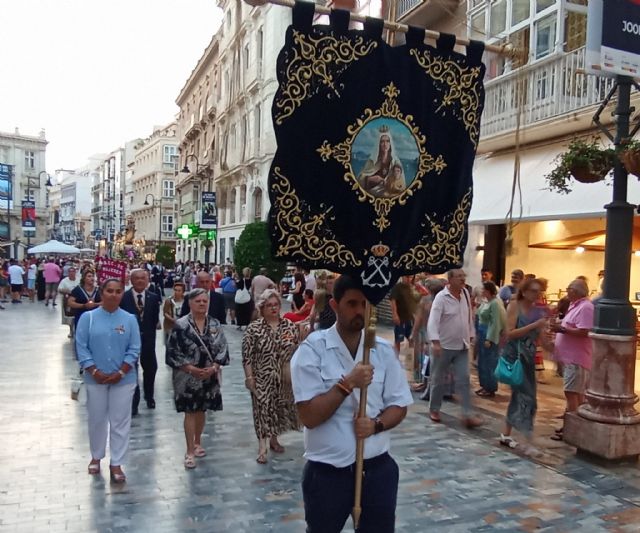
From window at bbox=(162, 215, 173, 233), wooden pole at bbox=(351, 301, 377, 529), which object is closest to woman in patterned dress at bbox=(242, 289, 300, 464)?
wooden pole at bbox=(351, 301, 377, 529)

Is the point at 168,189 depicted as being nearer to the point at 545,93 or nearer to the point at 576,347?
the point at 545,93

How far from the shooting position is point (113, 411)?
5.60 metres

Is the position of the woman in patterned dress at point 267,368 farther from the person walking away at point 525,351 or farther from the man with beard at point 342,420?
the man with beard at point 342,420

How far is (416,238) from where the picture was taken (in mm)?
3523

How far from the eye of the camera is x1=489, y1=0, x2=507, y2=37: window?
14.1m

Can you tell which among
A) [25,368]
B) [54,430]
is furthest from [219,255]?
[54,430]

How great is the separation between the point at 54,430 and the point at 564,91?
10768 millimetres

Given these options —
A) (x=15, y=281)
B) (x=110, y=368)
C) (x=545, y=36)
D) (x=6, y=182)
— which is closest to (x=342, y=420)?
(x=110, y=368)

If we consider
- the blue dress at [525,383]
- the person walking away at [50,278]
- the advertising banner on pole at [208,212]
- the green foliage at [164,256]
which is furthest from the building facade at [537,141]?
the green foliage at [164,256]

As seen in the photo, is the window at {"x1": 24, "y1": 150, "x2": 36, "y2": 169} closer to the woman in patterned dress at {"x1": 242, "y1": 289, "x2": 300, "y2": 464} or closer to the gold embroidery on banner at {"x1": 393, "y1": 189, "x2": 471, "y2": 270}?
the woman in patterned dress at {"x1": 242, "y1": 289, "x2": 300, "y2": 464}

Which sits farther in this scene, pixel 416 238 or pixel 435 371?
pixel 435 371

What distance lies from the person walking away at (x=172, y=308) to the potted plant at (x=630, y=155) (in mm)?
5463

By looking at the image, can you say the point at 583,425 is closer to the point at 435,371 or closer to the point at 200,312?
the point at 435,371

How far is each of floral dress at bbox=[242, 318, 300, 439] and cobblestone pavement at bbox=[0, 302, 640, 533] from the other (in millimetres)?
400
